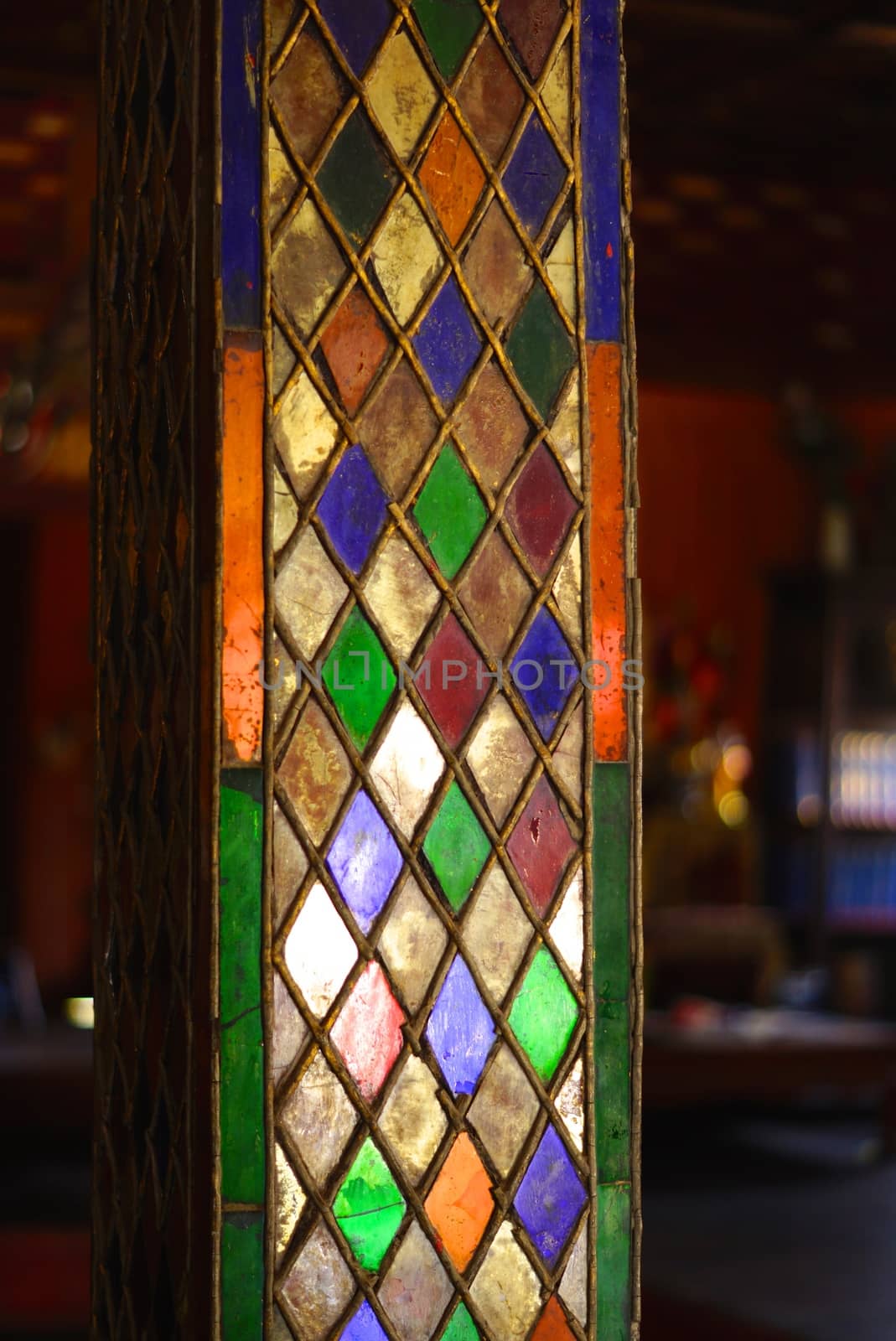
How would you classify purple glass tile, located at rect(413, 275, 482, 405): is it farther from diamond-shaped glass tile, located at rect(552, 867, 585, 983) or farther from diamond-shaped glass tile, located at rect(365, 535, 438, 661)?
diamond-shaped glass tile, located at rect(552, 867, 585, 983)

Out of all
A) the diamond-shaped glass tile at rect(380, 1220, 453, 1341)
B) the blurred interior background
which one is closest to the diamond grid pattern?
the diamond-shaped glass tile at rect(380, 1220, 453, 1341)

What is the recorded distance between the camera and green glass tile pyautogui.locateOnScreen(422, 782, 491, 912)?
5.92ft

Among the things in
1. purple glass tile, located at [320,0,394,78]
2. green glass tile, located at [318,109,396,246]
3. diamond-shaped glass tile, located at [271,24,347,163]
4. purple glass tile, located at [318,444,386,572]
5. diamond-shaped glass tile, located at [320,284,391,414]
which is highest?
purple glass tile, located at [320,0,394,78]

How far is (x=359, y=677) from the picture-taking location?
179 centimetres

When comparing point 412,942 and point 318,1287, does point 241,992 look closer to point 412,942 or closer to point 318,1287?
point 412,942

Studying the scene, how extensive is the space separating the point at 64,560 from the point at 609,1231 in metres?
5.99

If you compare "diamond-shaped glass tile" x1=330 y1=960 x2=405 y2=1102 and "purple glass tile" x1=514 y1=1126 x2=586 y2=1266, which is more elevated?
"diamond-shaped glass tile" x1=330 y1=960 x2=405 y2=1102

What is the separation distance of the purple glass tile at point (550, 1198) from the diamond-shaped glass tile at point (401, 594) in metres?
0.52

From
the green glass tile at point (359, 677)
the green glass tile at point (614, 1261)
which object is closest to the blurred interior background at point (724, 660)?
the green glass tile at point (614, 1261)

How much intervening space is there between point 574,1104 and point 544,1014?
0.10 metres

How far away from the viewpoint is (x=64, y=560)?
7516 millimetres

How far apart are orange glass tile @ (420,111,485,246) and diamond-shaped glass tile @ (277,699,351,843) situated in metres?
0.50

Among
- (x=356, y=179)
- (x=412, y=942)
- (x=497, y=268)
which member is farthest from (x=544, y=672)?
(x=356, y=179)

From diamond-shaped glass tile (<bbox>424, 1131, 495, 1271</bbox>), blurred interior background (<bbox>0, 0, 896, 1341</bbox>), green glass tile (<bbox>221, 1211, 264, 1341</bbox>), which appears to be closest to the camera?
green glass tile (<bbox>221, 1211, 264, 1341</bbox>)
